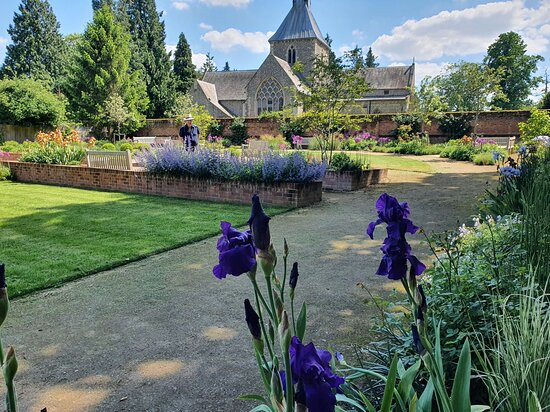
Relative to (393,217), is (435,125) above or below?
above

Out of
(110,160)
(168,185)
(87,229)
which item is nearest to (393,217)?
(87,229)

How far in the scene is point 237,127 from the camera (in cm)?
2964

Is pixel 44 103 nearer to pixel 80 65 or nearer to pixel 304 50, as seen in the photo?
pixel 80 65

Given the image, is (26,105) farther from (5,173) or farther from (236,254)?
(236,254)

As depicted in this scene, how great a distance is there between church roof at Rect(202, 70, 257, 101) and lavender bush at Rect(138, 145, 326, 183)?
4650 centimetres

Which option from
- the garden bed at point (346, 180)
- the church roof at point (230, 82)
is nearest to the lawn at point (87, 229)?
the garden bed at point (346, 180)

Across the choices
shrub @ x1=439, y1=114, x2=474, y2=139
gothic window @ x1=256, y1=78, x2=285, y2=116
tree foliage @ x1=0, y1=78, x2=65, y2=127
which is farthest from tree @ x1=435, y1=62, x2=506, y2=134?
tree foliage @ x1=0, y1=78, x2=65, y2=127

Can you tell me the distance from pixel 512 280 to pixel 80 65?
39.3 m

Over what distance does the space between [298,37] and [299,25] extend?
2140 mm

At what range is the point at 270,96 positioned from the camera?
4638 cm

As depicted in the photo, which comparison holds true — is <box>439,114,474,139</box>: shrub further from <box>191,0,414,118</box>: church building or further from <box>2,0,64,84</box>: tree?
<box>2,0,64,84</box>: tree

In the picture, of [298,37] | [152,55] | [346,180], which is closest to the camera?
[346,180]

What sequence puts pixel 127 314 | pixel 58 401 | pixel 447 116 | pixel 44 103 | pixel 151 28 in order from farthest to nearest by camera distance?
pixel 151 28, pixel 44 103, pixel 447 116, pixel 127 314, pixel 58 401

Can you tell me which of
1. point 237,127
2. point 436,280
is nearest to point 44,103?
point 237,127
